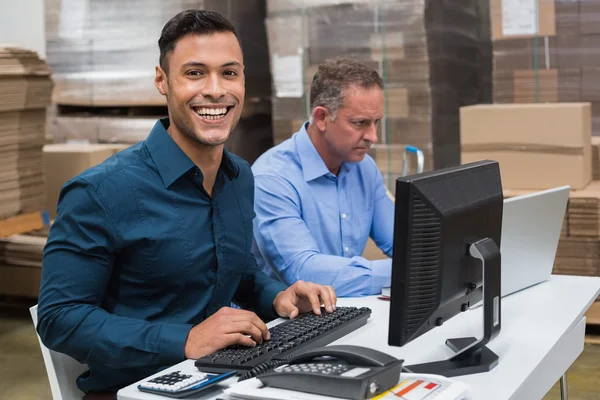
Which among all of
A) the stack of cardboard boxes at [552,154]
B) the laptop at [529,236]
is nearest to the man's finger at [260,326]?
the laptop at [529,236]

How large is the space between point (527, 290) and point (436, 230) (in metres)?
0.99

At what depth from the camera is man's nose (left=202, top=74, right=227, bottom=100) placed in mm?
2174

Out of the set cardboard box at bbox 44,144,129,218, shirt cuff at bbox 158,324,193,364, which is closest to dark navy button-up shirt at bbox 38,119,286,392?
shirt cuff at bbox 158,324,193,364

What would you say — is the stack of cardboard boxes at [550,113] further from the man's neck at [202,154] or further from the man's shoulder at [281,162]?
the man's neck at [202,154]

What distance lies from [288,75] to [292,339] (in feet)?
10.1

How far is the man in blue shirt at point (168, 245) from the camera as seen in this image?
1.94m

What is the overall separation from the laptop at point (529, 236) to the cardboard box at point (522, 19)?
7.27ft

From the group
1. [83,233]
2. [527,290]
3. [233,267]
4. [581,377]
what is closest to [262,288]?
[233,267]

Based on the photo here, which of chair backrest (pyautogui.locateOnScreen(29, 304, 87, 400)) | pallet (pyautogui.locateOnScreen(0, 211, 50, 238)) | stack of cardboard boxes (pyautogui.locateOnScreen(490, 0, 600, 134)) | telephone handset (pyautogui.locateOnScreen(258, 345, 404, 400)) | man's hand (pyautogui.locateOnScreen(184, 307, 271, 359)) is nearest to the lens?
telephone handset (pyautogui.locateOnScreen(258, 345, 404, 400))

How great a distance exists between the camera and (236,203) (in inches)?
92.7

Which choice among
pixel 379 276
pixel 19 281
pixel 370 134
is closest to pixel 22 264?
pixel 19 281

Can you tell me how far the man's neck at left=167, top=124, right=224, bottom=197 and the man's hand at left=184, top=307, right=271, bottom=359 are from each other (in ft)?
1.44

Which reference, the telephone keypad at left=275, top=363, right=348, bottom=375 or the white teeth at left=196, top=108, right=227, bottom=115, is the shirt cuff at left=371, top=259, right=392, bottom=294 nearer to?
the white teeth at left=196, top=108, right=227, bottom=115

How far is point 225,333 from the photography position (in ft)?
6.21
